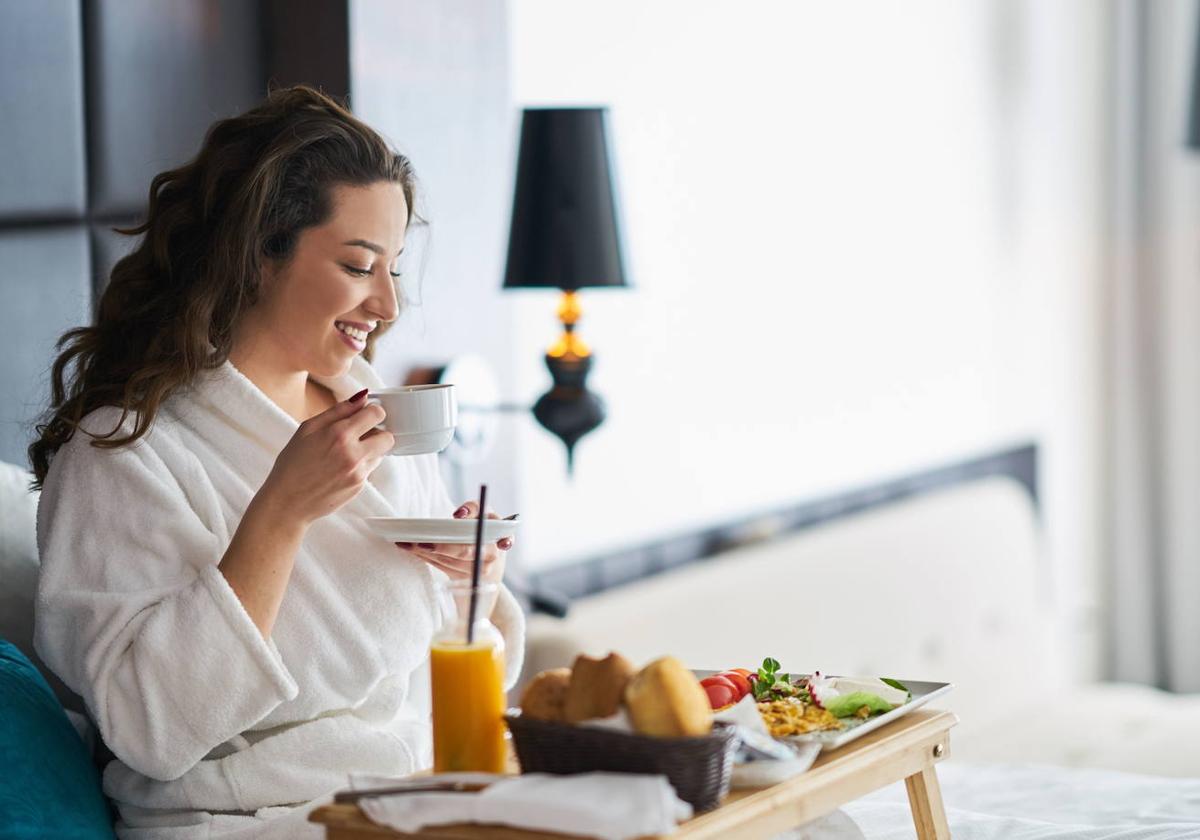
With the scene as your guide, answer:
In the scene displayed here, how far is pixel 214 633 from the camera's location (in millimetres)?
1467

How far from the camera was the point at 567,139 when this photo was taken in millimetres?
2262

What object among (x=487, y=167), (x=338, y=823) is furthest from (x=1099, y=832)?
(x=487, y=167)

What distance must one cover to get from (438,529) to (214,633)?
0.78 ft

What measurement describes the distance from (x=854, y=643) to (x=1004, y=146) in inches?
68.7

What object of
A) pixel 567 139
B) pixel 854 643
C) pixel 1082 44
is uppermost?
pixel 1082 44

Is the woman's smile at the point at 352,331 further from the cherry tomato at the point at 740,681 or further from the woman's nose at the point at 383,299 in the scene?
the cherry tomato at the point at 740,681

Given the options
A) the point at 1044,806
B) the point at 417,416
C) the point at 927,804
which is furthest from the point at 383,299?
the point at 1044,806

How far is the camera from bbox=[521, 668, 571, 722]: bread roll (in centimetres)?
127

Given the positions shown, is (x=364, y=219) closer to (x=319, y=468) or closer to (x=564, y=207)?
(x=319, y=468)

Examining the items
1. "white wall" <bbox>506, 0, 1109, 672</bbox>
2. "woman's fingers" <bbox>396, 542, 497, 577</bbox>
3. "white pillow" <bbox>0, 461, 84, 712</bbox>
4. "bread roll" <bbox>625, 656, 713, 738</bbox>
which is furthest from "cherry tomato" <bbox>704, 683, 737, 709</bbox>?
"white wall" <bbox>506, 0, 1109, 672</bbox>

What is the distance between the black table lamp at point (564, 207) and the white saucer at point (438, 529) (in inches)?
29.1

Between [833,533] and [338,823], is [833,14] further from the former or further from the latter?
[338,823]

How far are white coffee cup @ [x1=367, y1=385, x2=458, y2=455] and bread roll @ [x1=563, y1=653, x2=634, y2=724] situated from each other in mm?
398

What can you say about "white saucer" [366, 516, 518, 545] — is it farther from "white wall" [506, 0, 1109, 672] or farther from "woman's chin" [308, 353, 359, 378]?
"white wall" [506, 0, 1109, 672]
